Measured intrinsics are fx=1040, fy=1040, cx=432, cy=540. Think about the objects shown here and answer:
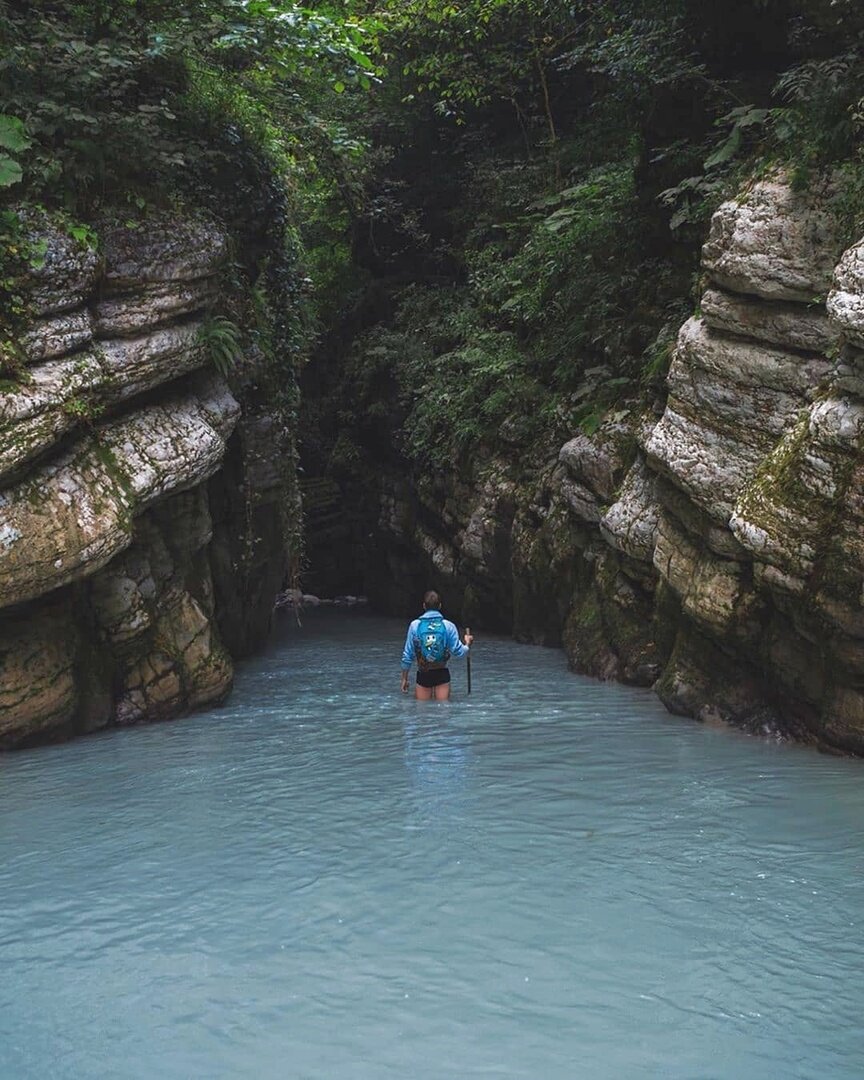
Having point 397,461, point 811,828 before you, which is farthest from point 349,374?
point 811,828

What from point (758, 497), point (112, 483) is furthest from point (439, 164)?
point (758, 497)

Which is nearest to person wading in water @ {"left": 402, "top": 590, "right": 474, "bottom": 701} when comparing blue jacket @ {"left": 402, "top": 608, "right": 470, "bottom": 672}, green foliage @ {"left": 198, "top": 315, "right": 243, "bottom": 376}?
blue jacket @ {"left": 402, "top": 608, "right": 470, "bottom": 672}

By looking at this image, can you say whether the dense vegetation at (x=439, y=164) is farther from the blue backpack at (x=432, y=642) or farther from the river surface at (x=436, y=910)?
the river surface at (x=436, y=910)

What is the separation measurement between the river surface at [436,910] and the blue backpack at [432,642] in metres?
2.48

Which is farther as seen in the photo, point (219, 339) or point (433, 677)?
point (433, 677)

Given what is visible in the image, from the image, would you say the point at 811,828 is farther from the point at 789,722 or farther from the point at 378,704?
the point at 378,704

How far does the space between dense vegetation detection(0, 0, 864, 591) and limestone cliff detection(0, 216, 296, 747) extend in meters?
0.48

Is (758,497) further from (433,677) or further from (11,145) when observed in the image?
(11,145)

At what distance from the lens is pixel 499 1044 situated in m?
4.51

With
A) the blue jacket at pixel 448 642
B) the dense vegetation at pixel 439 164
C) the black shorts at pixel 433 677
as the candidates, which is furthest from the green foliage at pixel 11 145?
the black shorts at pixel 433 677

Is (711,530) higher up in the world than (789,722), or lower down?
higher up

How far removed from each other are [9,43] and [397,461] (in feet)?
48.6

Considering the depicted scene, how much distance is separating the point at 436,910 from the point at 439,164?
72.2 ft

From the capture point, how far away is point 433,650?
42.7 feet
